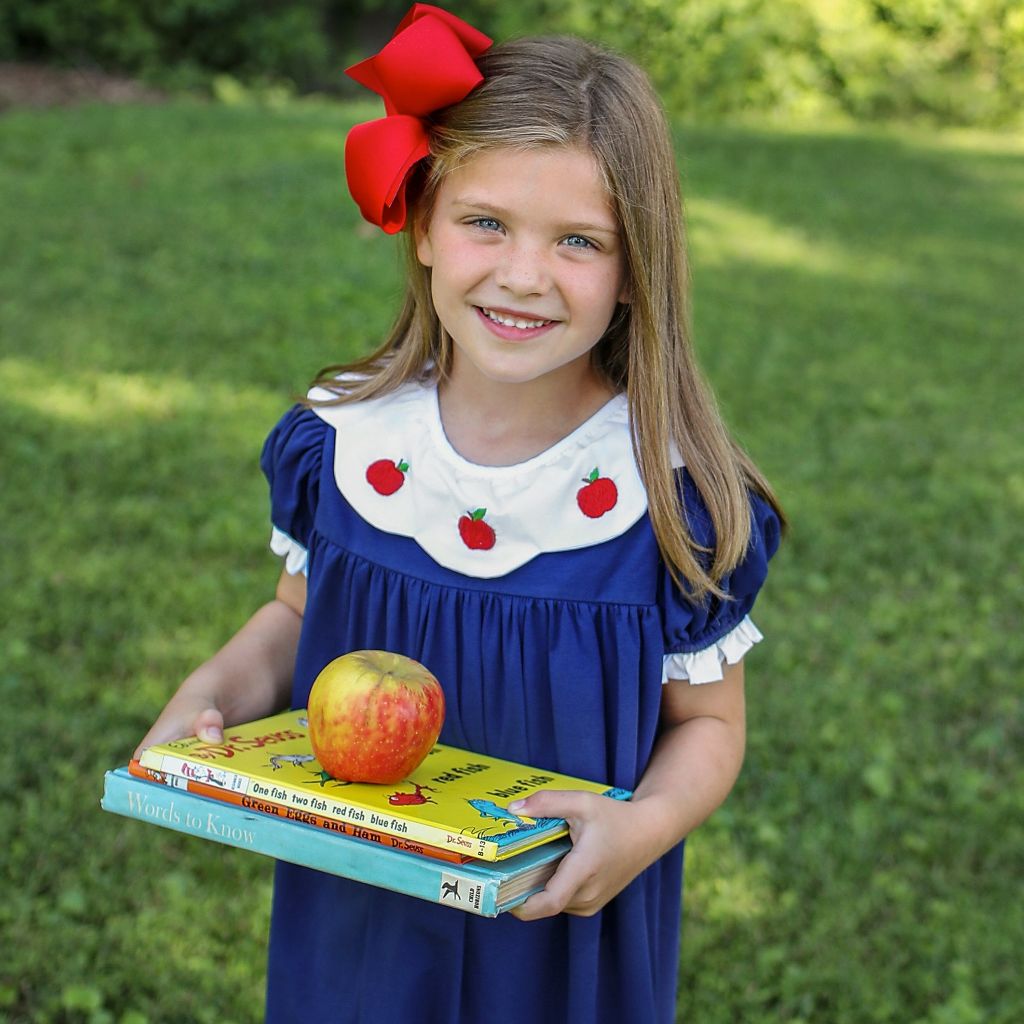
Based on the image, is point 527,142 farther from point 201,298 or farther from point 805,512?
point 201,298

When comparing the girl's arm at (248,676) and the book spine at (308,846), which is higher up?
the book spine at (308,846)

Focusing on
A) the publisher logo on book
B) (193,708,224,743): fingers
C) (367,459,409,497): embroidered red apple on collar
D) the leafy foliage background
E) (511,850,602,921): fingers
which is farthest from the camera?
the leafy foliage background

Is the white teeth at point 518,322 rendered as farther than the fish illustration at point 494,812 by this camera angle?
Yes

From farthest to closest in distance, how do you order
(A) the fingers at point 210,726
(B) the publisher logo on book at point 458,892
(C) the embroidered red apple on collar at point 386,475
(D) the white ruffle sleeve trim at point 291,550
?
(D) the white ruffle sleeve trim at point 291,550 < (C) the embroidered red apple on collar at point 386,475 < (A) the fingers at point 210,726 < (B) the publisher logo on book at point 458,892

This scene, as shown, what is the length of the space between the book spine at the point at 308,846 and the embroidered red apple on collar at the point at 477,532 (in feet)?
1.56

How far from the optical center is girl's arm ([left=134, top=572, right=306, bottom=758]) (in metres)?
1.80

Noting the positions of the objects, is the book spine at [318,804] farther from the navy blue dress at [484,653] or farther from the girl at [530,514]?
the navy blue dress at [484,653]

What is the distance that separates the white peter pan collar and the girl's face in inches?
5.2

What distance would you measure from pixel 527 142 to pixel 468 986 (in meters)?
1.16

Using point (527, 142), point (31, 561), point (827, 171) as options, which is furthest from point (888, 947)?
point (827, 171)

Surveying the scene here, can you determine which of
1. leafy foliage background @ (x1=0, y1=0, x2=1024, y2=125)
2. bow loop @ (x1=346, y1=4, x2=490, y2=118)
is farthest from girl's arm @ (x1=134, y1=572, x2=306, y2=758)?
leafy foliage background @ (x1=0, y1=0, x2=1024, y2=125)

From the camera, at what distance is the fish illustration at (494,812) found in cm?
144

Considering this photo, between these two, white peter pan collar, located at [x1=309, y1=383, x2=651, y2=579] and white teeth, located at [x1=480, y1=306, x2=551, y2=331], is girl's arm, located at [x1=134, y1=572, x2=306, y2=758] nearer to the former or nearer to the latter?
white peter pan collar, located at [x1=309, y1=383, x2=651, y2=579]

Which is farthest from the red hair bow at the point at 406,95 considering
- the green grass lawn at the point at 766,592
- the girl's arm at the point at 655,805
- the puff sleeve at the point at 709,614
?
the green grass lawn at the point at 766,592
